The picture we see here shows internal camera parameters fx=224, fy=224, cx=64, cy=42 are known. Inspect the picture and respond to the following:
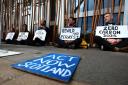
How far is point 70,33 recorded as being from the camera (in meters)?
6.16

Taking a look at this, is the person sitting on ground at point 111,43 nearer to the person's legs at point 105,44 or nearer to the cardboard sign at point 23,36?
the person's legs at point 105,44

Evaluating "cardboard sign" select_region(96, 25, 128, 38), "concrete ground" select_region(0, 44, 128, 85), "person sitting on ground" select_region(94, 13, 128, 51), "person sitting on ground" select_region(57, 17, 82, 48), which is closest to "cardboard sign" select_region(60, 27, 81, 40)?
"person sitting on ground" select_region(57, 17, 82, 48)

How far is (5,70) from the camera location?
3273mm

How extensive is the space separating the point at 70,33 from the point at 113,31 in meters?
1.29

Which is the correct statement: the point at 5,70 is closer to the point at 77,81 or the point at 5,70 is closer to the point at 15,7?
the point at 77,81

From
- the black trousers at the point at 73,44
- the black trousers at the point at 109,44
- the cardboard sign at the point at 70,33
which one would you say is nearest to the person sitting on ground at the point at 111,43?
the black trousers at the point at 109,44

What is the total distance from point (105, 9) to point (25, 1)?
4.01m

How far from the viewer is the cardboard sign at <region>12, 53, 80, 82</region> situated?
2.79 meters

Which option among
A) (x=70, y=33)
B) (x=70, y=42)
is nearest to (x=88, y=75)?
(x=70, y=42)

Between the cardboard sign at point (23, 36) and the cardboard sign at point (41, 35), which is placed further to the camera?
the cardboard sign at point (23, 36)

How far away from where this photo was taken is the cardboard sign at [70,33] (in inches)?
A: 238

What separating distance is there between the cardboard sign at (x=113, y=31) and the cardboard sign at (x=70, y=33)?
26.5 inches

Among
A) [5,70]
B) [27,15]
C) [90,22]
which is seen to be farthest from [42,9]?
[5,70]

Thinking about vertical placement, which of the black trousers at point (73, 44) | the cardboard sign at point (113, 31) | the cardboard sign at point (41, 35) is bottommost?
the black trousers at point (73, 44)
